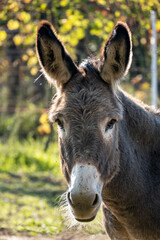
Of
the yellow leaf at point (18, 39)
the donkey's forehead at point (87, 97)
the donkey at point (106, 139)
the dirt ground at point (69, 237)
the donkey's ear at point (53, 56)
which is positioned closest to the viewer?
the donkey at point (106, 139)

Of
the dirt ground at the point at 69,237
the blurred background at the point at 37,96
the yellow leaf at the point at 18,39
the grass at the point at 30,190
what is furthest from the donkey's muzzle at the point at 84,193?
the yellow leaf at the point at 18,39

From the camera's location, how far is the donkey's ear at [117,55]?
346 cm

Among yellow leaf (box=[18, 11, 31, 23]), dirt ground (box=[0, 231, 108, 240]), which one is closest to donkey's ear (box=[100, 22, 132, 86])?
dirt ground (box=[0, 231, 108, 240])

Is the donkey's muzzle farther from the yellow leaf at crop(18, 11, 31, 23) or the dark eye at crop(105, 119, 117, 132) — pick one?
the yellow leaf at crop(18, 11, 31, 23)

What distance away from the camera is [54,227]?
624 cm

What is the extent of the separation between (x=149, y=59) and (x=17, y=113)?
4.79m

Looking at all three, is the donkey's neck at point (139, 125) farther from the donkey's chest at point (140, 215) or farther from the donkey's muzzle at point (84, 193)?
the donkey's muzzle at point (84, 193)

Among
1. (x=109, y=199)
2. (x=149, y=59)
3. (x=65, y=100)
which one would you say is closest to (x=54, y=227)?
(x=109, y=199)

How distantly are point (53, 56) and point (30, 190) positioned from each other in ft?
18.0

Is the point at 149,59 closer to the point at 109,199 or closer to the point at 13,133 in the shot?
the point at 13,133

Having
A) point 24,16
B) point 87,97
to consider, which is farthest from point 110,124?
point 24,16

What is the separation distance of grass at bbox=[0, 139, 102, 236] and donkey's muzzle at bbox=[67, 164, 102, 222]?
1.01 meters

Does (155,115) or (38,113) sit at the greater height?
(155,115)

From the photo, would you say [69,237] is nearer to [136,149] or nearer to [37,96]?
[136,149]
